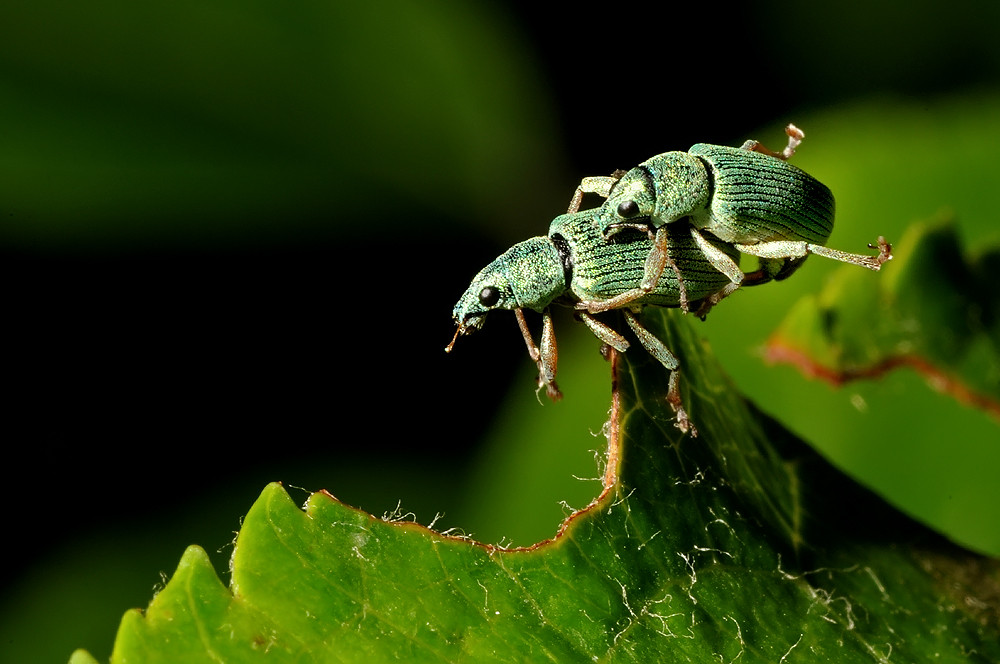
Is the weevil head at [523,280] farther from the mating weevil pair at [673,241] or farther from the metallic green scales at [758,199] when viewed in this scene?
the metallic green scales at [758,199]

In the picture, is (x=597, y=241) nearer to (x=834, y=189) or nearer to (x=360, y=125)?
(x=834, y=189)

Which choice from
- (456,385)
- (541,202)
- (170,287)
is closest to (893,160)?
(541,202)

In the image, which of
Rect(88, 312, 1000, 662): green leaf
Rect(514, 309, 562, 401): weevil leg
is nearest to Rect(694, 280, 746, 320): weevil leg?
Rect(88, 312, 1000, 662): green leaf

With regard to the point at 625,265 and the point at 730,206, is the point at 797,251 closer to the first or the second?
the point at 730,206

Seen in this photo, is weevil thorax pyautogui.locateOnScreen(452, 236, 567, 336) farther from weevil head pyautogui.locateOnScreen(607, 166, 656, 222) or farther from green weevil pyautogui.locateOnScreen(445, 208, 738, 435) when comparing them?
weevil head pyautogui.locateOnScreen(607, 166, 656, 222)

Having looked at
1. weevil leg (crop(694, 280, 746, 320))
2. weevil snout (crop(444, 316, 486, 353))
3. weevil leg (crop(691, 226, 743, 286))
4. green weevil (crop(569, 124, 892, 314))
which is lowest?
weevil snout (crop(444, 316, 486, 353))

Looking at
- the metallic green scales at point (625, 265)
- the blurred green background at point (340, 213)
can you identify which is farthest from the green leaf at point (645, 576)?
the blurred green background at point (340, 213)

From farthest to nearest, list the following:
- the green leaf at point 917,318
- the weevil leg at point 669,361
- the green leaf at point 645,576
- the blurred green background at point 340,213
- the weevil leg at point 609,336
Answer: the blurred green background at point 340,213, the green leaf at point 917,318, the weevil leg at point 609,336, the weevil leg at point 669,361, the green leaf at point 645,576
